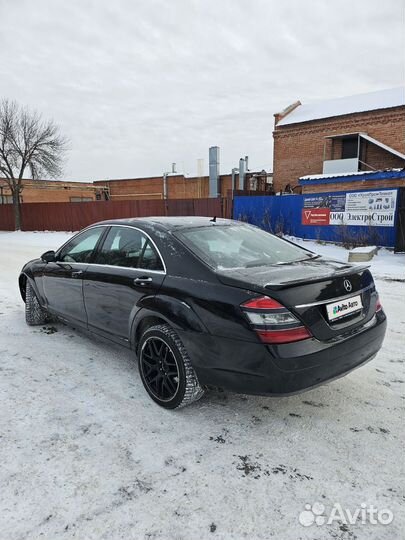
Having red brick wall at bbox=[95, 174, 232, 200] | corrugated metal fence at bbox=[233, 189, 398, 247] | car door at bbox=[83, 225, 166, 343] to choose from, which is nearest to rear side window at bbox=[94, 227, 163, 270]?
car door at bbox=[83, 225, 166, 343]

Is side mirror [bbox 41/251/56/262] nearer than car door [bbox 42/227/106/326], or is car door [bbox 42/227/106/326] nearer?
car door [bbox 42/227/106/326]

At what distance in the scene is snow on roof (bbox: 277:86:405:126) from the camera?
20562 mm

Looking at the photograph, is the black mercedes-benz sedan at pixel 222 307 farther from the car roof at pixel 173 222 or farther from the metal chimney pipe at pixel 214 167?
the metal chimney pipe at pixel 214 167

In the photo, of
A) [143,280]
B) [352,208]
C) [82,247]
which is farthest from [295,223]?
[143,280]

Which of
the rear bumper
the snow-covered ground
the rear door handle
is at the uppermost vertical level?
the rear door handle

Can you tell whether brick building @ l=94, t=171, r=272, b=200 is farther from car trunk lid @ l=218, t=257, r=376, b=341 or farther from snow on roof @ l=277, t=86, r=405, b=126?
car trunk lid @ l=218, t=257, r=376, b=341

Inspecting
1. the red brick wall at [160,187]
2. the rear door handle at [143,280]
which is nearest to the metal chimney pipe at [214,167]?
the red brick wall at [160,187]

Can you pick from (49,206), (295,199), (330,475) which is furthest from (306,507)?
(49,206)

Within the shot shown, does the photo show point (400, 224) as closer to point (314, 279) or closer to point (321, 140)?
point (314, 279)

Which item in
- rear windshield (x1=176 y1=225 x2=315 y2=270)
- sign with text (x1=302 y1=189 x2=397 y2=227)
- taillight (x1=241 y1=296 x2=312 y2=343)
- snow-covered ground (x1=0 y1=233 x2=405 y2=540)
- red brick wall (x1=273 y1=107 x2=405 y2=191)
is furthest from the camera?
red brick wall (x1=273 y1=107 x2=405 y2=191)

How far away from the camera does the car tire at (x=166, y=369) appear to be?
2.69m

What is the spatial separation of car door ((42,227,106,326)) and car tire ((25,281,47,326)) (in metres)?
0.39

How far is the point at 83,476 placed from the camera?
2184 mm

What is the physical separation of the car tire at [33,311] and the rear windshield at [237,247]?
8.39 feet
